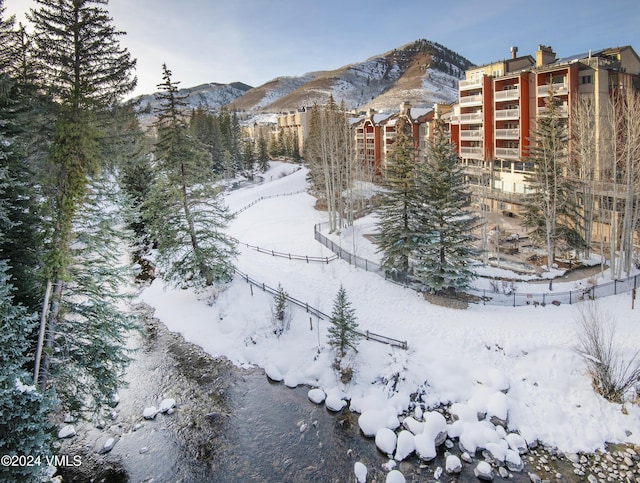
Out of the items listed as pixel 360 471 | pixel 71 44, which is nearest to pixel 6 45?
pixel 71 44

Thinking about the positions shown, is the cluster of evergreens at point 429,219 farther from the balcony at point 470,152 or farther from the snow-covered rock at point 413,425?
the balcony at point 470,152

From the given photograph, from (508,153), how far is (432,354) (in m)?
29.5

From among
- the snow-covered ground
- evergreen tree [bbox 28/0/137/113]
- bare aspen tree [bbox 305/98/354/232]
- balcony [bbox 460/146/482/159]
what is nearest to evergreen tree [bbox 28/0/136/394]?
evergreen tree [bbox 28/0/137/113]

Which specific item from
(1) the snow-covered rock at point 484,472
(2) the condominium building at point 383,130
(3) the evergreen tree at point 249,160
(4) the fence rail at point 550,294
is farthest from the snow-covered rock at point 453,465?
(3) the evergreen tree at point 249,160

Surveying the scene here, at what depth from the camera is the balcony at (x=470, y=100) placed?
44656 mm

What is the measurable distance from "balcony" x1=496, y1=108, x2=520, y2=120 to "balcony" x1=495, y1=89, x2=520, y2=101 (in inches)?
45.8

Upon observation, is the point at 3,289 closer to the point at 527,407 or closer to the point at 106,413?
the point at 106,413

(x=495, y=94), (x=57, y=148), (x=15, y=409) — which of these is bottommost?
(x=15, y=409)

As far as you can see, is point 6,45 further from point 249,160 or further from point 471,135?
point 249,160

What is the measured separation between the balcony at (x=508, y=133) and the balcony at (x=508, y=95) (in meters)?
3.13

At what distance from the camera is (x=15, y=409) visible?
32.6ft

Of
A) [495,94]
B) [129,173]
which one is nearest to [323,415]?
[129,173]

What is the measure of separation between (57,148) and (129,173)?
31.9m

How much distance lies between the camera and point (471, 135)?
4638 centimetres
